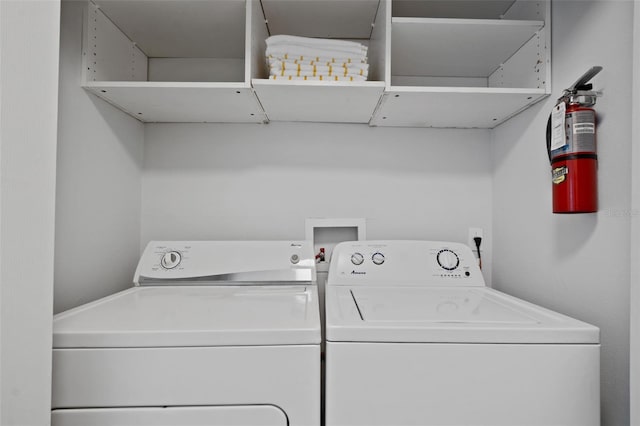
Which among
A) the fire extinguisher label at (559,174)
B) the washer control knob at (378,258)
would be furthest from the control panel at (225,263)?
the fire extinguisher label at (559,174)

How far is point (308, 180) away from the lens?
5.22 feet

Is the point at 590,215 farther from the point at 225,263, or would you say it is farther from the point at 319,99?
the point at 225,263

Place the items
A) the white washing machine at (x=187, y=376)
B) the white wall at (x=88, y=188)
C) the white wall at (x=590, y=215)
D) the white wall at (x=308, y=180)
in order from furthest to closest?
the white wall at (x=308, y=180) → the white wall at (x=88, y=188) → the white wall at (x=590, y=215) → the white washing machine at (x=187, y=376)

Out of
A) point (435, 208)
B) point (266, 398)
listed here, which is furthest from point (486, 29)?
point (266, 398)

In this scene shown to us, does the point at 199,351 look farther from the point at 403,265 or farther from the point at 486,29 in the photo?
the point at 486,29

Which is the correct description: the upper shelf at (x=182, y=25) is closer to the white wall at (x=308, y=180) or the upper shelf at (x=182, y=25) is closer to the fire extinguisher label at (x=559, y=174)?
the white wall at (x=308, y=180)

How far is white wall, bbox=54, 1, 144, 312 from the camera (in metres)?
1.09

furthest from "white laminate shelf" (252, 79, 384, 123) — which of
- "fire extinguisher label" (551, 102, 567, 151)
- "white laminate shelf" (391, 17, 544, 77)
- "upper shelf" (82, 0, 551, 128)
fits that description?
"fire extinguisher label" (551, 102, 567, 151)

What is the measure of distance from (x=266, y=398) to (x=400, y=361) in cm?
33

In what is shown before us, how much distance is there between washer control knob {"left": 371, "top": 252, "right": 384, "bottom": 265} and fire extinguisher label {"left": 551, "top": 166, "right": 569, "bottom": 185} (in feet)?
2.12

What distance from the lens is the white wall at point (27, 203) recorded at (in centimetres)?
62

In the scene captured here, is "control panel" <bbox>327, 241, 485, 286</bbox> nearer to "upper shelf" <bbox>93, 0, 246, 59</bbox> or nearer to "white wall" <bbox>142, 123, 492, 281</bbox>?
"white wall" <bbox>142, 123, 492, 281</bbox>

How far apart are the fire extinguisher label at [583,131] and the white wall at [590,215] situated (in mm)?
35

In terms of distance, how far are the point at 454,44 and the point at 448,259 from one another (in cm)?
89
